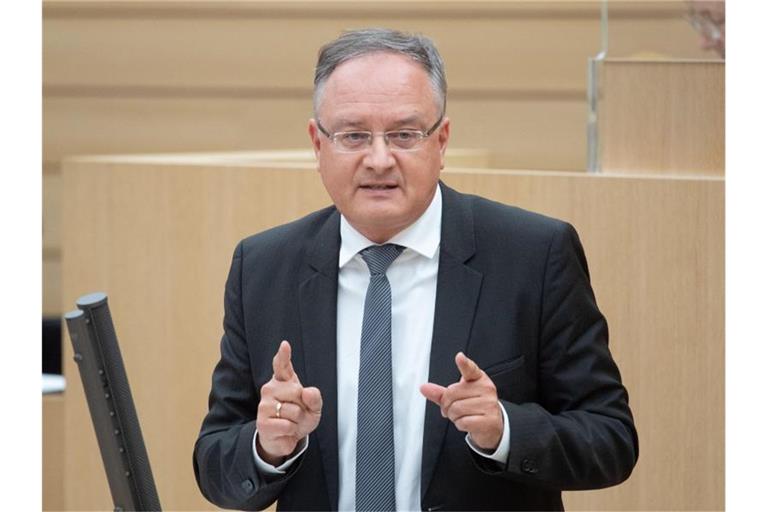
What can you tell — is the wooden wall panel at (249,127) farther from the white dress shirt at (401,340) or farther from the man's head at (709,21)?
the white dress shirt at (401,340)

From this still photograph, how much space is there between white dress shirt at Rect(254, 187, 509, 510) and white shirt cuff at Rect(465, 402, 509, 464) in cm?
16

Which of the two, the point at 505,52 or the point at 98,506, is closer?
the point at 98,506

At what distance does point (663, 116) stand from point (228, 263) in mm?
1389

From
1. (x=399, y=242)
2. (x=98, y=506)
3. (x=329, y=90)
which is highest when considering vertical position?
(x=329, y=90)

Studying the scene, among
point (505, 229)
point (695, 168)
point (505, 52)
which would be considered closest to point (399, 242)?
point (505, 229)

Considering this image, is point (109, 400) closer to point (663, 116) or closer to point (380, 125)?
point (380, 125)

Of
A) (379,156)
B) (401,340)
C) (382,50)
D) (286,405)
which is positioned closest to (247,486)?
(286,405)

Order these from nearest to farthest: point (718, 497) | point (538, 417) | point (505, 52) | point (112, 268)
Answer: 1. point (538, 417)
2. point (718, 497)
3. point (112, 268)
4. point (505, 52)

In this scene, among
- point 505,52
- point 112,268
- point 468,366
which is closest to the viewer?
point 468,366

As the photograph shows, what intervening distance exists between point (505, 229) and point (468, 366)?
0.47 metres

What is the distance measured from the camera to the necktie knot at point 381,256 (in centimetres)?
250

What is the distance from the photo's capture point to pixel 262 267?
8.70 feet

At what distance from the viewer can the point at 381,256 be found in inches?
98.9

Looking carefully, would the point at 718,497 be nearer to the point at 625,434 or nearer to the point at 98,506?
the point at 625,434
